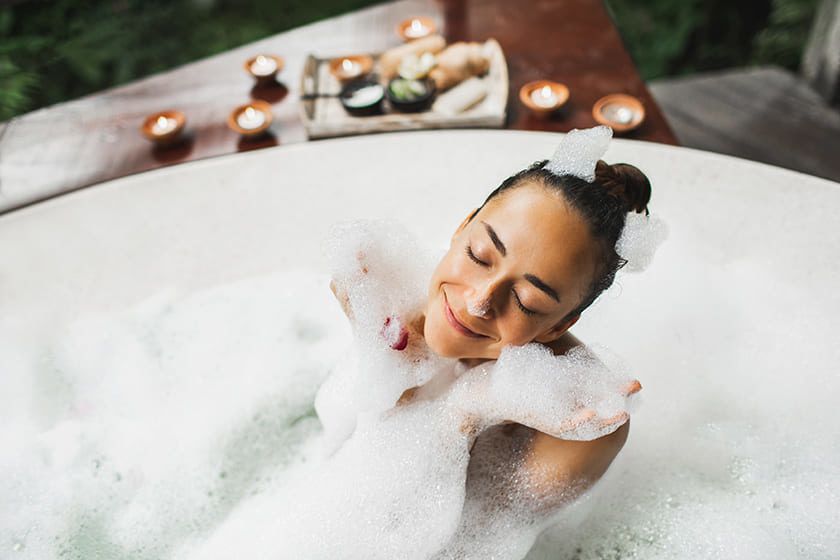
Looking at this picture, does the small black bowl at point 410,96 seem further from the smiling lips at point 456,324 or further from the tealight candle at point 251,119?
the smiling lips at point 456,324

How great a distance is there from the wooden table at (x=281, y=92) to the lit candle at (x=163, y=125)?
2.7 inches

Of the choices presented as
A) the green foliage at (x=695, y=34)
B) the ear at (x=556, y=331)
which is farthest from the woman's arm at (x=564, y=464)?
the green foliage at (x=695, y=34)

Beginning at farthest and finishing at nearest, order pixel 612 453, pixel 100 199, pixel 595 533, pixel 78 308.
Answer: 1. pixel 100 199
2. pixel 78 308
3. pixel 595 533
4. pixel 612 453

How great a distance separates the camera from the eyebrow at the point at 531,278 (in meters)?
1.06

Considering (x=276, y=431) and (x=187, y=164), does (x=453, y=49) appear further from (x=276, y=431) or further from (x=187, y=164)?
(x=276, y=431)

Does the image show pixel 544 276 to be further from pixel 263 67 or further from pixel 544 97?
pixel 263 67

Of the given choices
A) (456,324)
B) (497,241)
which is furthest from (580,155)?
(456,324)

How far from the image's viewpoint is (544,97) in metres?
2.25

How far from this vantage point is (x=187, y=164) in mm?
2170

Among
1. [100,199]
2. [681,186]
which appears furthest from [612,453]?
[100,199]

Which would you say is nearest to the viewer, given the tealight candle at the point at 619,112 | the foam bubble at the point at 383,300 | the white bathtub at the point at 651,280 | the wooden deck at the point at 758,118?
the foam bubble at the point at 383,300

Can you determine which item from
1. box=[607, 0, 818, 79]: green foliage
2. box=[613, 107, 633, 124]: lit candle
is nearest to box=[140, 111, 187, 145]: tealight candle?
box=[613, 107, 633, 124]: lit candle

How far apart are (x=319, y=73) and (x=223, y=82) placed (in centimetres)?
36

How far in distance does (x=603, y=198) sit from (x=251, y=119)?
1.51 meters
